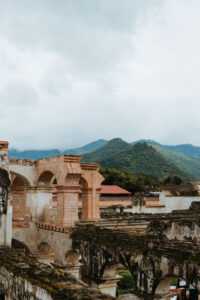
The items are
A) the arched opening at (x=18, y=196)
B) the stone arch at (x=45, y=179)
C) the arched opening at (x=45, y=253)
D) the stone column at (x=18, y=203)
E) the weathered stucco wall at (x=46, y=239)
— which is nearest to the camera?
the weathered stucco wall at (x=46, y=239)

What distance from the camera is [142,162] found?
75.1 meters

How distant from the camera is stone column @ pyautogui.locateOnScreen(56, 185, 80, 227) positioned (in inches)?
521

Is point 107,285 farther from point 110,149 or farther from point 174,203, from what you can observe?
point 110,149

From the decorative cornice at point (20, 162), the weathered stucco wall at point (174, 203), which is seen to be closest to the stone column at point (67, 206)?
the decorative cornice at point (20, 162)

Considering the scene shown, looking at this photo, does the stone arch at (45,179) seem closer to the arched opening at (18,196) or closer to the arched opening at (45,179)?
the arched opening at (45,179)

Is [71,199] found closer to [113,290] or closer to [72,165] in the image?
[72,165]

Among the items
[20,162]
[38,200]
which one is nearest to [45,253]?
[38,200]

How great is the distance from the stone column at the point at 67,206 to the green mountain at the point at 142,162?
185 feet

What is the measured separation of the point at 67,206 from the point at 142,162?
6253 cm

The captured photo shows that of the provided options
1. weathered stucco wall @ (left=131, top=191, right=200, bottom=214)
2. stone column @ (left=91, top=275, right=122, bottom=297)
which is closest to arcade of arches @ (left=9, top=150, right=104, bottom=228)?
stone column @ (left=91, top=275, right=122, bottom=297)

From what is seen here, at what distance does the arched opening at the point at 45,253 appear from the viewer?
47.6ft

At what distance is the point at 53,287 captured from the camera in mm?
5344

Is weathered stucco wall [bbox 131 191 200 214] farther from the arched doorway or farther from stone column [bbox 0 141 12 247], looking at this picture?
the arched doorway

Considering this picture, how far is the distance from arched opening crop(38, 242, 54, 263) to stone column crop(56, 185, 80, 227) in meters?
→ 1.77
